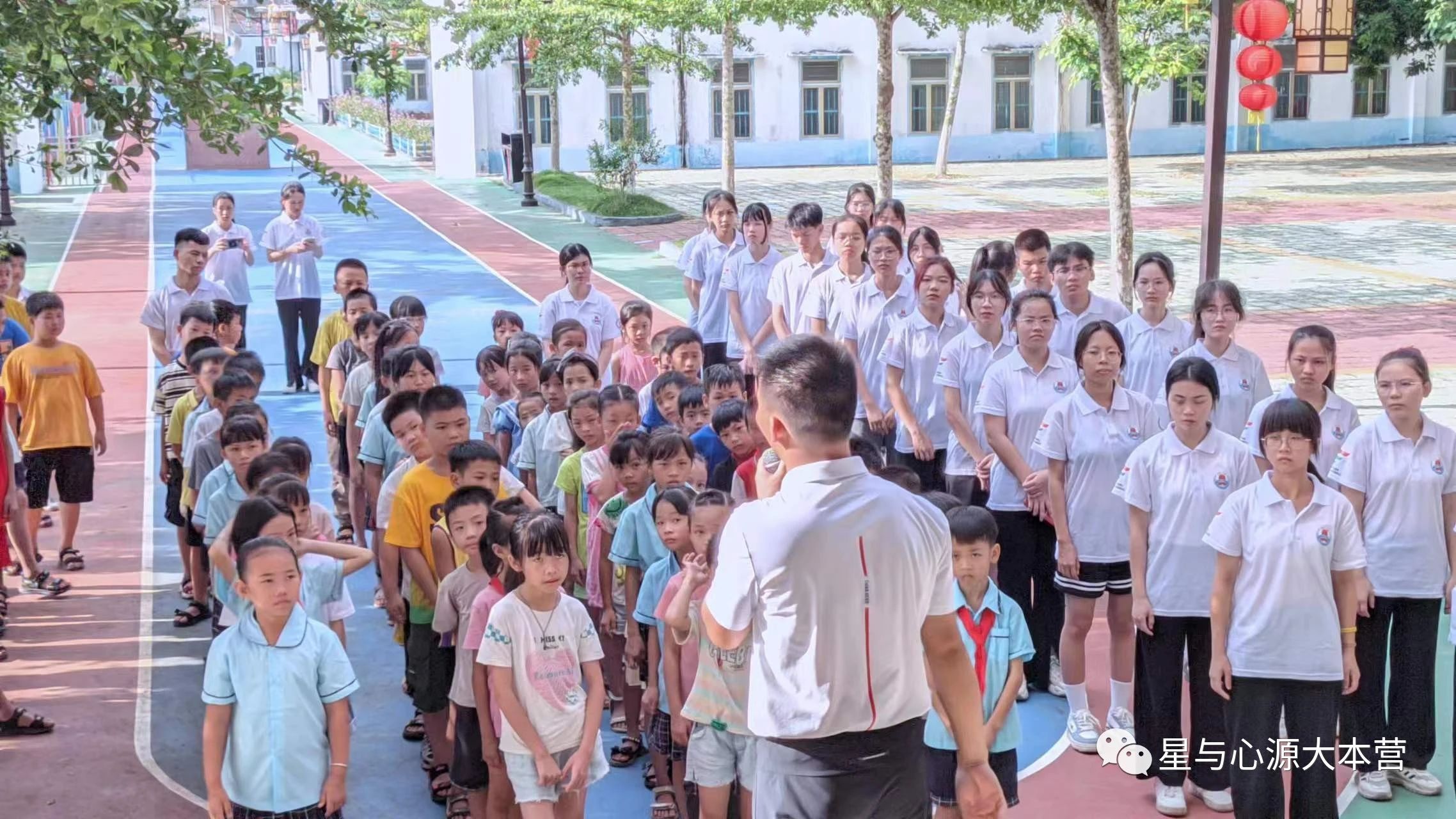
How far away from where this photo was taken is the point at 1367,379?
1366 centimetres

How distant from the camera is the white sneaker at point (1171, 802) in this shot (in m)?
5.79

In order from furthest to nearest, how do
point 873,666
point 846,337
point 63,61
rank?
point 846,337 < point 63,61 < point 873,666

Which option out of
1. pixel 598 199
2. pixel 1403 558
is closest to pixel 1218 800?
pixel 1403 558

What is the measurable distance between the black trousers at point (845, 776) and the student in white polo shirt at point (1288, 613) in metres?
2.12

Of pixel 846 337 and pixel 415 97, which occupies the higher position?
pixel 415 97

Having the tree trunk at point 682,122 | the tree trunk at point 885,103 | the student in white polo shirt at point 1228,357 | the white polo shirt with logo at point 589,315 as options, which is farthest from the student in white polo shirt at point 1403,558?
the tree trunk at point 682,122

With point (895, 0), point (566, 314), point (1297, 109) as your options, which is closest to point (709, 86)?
point (1297, 109)

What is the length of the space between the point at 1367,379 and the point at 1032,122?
30480 millimetres

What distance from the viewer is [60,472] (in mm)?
8945

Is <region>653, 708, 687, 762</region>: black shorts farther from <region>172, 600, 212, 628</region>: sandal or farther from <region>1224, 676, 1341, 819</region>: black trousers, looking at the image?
<region>172, 600, 212, 628</region>: sandal

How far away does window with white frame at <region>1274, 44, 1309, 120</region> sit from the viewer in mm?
43594

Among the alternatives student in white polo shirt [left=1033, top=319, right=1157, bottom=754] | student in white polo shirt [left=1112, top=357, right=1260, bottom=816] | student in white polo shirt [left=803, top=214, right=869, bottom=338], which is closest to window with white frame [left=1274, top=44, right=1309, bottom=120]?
student in white polo shirt [left=803, top=214, right=869, bottom=338]

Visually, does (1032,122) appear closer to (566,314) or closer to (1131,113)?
(1131,113)

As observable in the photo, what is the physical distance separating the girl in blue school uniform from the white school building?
35.4 metres
